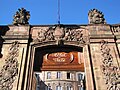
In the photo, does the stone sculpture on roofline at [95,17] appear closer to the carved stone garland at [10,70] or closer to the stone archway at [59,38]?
the stone archway at [59,38]

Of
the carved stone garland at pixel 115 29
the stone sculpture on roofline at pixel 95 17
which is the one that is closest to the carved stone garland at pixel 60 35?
the stone sculpture on roofline at pixel 95 17

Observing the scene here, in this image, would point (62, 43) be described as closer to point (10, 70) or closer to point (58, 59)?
point (58, 59)

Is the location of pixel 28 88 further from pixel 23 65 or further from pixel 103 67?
pixel 103 67

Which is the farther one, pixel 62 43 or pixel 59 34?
pixel 59 34

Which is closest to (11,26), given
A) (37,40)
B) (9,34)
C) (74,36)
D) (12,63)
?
(9,34)

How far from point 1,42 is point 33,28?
2346 mm

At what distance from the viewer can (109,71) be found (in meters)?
13.0

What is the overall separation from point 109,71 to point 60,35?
4.08 metres

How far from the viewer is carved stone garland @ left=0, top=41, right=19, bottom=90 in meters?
12.4

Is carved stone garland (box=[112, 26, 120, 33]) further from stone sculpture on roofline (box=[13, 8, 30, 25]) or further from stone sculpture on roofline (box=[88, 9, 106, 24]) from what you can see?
stone sculpture on roofline (box=[13, 8, 30, 25])

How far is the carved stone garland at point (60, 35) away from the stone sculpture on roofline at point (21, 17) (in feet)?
5.22

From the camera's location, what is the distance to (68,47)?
48.8 ft

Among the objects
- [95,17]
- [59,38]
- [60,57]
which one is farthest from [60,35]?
[95,17]

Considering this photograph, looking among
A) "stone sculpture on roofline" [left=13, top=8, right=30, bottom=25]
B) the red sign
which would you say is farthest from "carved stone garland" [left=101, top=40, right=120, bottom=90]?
"stone sculpture on roofline" [left=13, top=8, right=30, bottom=25]
